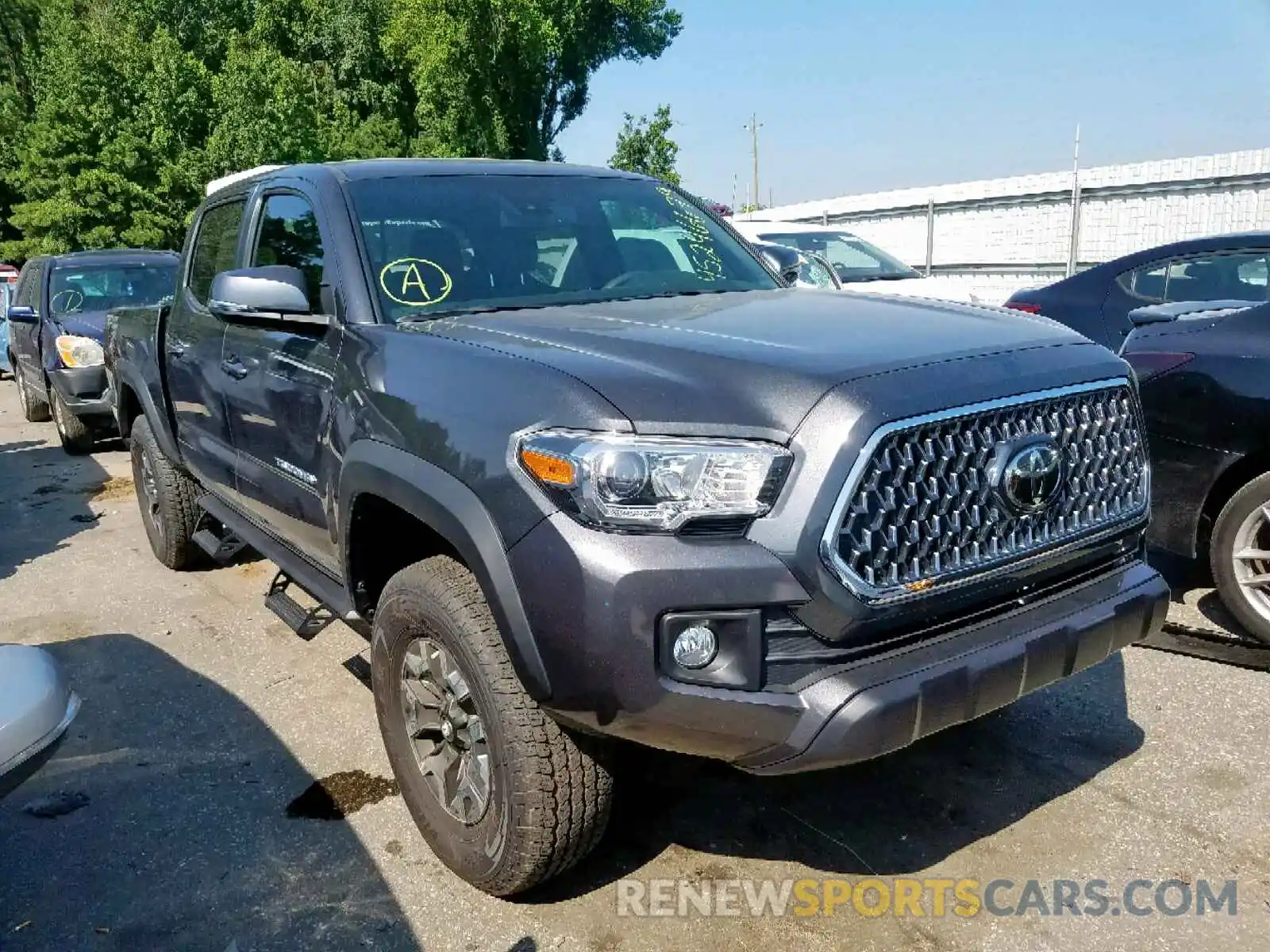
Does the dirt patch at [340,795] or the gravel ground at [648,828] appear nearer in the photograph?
the gravel ground at [648,828]

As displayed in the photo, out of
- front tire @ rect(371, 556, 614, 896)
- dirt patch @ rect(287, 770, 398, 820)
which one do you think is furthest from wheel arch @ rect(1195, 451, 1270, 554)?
dirt patch @ rect(287, 770, 398, 820)

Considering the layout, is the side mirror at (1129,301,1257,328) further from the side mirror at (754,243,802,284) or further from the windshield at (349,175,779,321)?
the windshield at (349,175,779,321)

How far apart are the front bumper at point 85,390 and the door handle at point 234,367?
5.70 meters

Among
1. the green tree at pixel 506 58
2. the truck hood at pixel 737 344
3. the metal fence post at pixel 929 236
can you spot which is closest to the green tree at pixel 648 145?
the green tree at pixel 506 58

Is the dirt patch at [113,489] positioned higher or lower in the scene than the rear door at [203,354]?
lower

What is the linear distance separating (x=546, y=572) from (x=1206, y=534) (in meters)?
3.47

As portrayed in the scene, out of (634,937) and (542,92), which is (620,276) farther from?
(542,92)

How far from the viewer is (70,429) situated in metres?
9.43

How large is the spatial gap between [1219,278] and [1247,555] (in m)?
2.44

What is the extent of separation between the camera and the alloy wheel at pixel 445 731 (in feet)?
8.96

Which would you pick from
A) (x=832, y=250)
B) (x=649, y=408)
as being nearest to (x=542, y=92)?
(x=832, y=250)

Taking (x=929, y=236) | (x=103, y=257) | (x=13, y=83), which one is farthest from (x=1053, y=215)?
(x=13, y=83)

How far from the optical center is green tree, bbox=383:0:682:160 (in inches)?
1152

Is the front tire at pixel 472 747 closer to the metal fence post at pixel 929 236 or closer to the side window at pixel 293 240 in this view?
the side window at pixel 293 240
